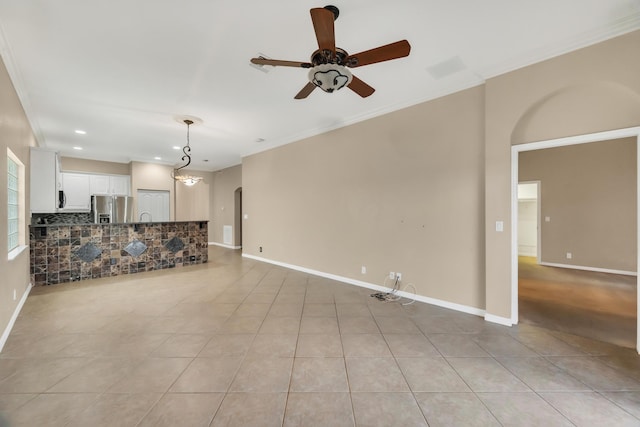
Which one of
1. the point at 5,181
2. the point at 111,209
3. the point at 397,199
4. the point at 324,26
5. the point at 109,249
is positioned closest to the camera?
the point at 324,26

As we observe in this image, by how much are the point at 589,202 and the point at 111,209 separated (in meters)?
11.1

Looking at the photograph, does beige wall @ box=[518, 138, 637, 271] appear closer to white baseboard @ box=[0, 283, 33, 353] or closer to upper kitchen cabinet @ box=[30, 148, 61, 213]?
white baseboard @ box=[0, 283, 33, 353]

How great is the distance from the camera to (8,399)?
5.66 ft

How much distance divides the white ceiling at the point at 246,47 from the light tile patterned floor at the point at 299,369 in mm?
2860

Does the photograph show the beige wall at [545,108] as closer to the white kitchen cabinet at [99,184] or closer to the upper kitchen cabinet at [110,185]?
the upper kitchen cabinet at [110,185]

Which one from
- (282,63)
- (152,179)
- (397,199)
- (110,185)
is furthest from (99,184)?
(397,199)

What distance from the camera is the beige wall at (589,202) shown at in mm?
4961

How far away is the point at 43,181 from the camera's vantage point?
453cm

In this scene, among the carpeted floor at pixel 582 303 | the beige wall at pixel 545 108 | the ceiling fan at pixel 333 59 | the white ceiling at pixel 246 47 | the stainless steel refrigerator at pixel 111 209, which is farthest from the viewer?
the stainless steel refrigerator at pixel 111 209

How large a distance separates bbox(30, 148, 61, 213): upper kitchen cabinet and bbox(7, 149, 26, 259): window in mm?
898

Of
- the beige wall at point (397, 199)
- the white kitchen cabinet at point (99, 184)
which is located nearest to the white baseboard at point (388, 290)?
the beige wall at point (397, 199)

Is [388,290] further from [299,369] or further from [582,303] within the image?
[582,303]

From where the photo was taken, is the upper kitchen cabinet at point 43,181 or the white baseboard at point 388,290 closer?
the white baseboard at point 388,290

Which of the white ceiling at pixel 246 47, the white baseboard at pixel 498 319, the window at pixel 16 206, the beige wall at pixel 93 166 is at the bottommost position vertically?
the white baseboard at pixel 498 319
